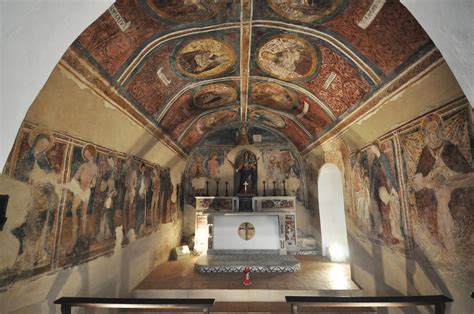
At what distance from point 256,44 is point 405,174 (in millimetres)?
4563

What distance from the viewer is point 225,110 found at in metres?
10.5

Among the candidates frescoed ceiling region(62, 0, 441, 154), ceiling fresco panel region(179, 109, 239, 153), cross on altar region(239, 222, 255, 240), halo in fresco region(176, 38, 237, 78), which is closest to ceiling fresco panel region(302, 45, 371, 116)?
frescoed ceiling region(62, 0, 441, 154)

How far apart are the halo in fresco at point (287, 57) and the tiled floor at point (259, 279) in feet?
21.1

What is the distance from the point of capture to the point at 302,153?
1218 cm

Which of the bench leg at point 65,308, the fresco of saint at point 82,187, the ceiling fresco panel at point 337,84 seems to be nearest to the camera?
the bench leg at point 65,308

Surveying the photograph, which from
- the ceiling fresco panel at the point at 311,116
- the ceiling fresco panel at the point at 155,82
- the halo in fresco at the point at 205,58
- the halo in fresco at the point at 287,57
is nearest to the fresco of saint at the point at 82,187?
the ceiling fresco panel at the point at 155,82

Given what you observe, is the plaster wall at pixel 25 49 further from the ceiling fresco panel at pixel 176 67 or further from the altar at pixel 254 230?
the altar at pixel 254 230

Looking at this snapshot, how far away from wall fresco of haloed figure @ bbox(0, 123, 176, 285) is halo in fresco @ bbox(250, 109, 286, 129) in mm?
5918

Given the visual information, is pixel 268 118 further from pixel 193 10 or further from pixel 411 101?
pixel 193 10

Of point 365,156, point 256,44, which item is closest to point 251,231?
point 365,156

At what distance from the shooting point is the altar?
10766 millimetres

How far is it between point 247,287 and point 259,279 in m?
0.86

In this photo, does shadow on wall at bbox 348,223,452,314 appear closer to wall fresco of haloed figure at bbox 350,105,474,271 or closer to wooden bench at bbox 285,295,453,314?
wall fresco of haloed figure at bbox 350,105,474,271

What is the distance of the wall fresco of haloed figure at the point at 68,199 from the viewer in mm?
3592
